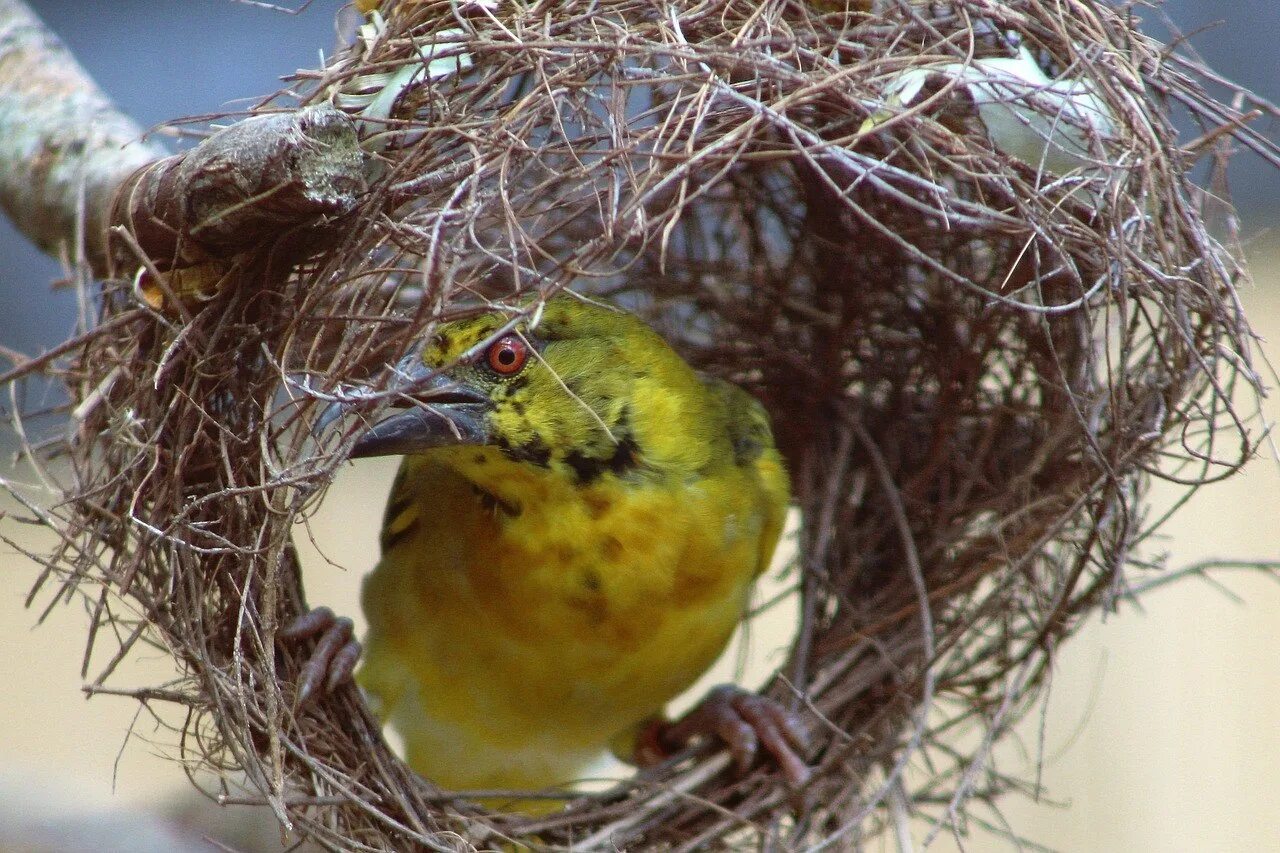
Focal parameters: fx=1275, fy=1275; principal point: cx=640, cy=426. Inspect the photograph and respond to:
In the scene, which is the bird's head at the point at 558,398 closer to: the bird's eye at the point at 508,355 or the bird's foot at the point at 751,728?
the bird's eye at the point at 508,355

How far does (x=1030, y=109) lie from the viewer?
78.1 inches

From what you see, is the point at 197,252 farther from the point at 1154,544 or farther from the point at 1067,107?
the point at 1154,544

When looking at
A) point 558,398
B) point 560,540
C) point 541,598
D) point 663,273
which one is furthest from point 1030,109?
point 541,598

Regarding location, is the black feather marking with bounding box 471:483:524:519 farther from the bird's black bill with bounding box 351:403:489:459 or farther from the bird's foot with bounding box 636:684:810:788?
the bird's foot with bounding box 636:684:810:788

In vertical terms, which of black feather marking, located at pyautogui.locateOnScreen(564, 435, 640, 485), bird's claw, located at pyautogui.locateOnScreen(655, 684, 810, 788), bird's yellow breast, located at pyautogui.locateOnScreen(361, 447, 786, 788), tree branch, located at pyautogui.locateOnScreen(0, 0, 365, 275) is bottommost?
bird's claw, located at pyautogui.locateOnScreen(655, 684, 810, 788)

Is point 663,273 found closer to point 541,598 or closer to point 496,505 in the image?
point 496,505

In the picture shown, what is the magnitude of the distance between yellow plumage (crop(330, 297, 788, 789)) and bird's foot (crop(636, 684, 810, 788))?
8 centimetres

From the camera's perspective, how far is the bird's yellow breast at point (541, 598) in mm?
2221

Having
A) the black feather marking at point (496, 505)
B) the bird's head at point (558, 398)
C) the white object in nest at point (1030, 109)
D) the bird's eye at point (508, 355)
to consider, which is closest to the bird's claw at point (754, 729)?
the bird's head at point (558, 398)


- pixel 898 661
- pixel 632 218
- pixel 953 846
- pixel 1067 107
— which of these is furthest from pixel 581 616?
pixel 953 846

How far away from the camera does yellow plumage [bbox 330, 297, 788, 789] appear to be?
212 cm

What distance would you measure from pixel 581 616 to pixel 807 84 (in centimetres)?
100

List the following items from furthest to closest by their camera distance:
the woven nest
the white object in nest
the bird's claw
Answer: the bird's claw < the white object in nest < the woven nest

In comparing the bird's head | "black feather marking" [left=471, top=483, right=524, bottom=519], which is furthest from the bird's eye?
"black feather marking" [left=471, top=483, right=524, bottom=519]
